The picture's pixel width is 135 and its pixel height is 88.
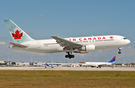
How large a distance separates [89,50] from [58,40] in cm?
719

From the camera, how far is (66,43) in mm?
42969

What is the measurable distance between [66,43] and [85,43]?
14.3ft

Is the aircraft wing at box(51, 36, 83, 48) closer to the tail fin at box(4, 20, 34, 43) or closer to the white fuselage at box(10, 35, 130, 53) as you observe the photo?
the white fuselage at box(10, 35, 130, 53)

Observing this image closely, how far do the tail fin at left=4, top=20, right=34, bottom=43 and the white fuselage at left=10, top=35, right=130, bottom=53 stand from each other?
1.51m

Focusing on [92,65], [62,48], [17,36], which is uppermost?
[17,36]

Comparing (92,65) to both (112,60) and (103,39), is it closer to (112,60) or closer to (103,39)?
(112,60)

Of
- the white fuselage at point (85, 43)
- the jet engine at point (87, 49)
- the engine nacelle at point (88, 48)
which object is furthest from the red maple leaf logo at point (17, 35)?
the engine nacelle at point (88, 48)

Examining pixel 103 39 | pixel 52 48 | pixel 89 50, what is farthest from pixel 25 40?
pixel 103 39

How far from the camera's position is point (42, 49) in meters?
44.7

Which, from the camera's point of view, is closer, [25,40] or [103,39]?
[103,39]

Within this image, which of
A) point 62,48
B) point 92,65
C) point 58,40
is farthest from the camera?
point 92,65
